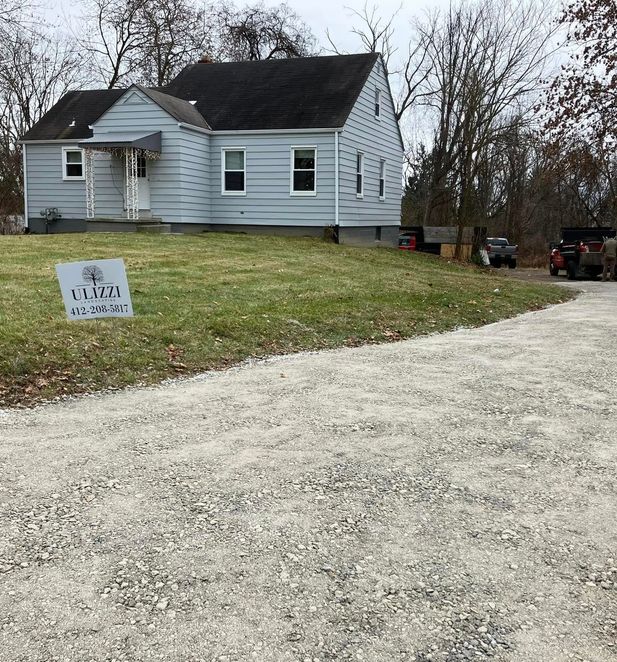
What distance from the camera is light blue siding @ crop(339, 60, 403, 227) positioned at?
21.8 m

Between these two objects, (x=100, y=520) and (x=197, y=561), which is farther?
(x=100, y=520)

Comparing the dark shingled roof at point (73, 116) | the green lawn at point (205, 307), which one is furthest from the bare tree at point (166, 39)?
the green lawn at point (205, 307)

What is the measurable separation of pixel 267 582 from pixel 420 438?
7.13 ft

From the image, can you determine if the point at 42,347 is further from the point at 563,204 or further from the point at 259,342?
the point at 563,204

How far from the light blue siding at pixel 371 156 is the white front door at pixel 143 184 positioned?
19.9 ft

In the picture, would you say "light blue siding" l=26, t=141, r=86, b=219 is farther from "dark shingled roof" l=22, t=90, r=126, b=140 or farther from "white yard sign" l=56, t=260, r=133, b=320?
"white yard sign" l=56, t=260, r=133, b=320

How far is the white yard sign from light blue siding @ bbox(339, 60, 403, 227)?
15085 mm

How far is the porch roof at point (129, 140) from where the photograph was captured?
1987 centimetres

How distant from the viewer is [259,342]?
26.4 ft

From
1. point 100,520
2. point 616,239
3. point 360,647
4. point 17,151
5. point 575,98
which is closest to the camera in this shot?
point 360,647

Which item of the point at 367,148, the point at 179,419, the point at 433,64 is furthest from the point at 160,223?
the point at 433,64

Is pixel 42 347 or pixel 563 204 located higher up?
pixel 563 204

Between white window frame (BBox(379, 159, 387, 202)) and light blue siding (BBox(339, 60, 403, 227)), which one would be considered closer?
light blue siding (BBox(339, 60, 403, 227))

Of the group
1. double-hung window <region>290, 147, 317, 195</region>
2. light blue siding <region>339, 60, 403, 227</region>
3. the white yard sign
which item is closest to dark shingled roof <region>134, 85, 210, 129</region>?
double-hung window <region>290, 147, 317, 195</region>
